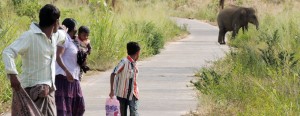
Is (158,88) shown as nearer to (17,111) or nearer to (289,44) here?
(289,44)

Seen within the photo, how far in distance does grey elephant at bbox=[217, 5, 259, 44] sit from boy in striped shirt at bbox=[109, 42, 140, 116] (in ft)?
82.8

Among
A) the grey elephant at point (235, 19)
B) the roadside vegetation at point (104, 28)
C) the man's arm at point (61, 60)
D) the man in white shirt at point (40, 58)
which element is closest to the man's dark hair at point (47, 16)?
the man in white shirt at point (40, 58)

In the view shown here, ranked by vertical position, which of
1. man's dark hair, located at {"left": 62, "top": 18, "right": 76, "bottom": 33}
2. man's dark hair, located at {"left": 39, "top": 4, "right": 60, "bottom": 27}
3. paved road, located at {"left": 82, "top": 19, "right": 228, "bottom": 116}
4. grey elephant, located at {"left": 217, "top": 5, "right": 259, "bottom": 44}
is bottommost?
grey elephant, located at {"left": 217, "top": 5, "right": 259, "bottom": 44}

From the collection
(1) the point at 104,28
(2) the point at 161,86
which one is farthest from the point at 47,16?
(1) the point at 104,28

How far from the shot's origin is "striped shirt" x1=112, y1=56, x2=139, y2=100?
36.5ft

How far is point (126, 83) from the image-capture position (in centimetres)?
1115

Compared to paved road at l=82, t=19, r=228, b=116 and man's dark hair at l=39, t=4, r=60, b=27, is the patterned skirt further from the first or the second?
paved road at l=82, t=19, r=228, b=116

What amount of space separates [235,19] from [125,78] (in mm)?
27781

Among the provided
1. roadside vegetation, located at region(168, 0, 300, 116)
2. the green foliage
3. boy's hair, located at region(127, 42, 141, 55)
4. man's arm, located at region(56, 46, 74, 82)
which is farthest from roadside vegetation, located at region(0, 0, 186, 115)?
man's arm, located at region(56, 46, 74, 82)

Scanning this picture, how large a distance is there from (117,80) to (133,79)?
19 cm

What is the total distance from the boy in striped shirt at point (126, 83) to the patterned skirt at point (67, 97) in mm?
472

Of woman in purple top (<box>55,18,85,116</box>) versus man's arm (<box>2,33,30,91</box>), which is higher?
man's arm (<box>2,33,30,91</box>)

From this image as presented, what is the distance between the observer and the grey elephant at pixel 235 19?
37312 millimetres

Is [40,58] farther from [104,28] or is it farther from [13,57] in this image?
[104,28]
